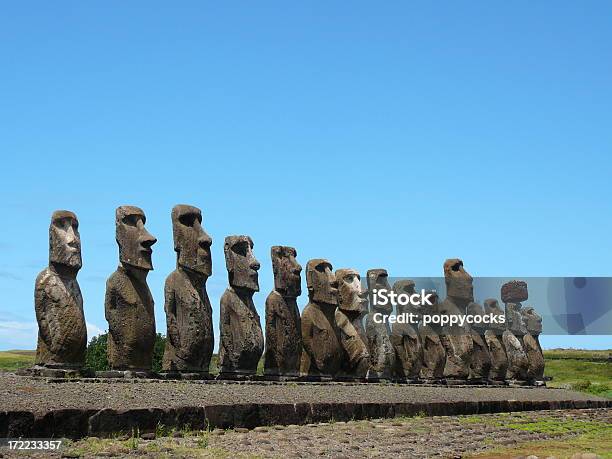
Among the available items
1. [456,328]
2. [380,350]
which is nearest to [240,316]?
[380,350]

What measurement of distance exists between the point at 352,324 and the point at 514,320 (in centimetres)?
963

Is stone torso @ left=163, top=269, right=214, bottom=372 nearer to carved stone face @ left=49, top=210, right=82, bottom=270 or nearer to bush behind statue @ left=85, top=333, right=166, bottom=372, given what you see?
carved stone face @ left=49, top=210, right=82, bottom=270

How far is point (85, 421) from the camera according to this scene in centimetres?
1021

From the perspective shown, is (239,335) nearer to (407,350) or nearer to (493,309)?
(407,350)

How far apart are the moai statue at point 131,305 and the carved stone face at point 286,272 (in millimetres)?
4616

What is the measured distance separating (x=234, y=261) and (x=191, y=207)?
166 cm

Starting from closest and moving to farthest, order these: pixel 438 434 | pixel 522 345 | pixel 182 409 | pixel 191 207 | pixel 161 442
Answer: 1. pixel 161 442
2. pixel 182 409
3. pixel 438 434
4. pixel 191 207
5. pixel 522 345

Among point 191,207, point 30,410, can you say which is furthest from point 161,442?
point 191,207

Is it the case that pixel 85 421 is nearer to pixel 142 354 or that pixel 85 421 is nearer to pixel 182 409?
pixel 182 409

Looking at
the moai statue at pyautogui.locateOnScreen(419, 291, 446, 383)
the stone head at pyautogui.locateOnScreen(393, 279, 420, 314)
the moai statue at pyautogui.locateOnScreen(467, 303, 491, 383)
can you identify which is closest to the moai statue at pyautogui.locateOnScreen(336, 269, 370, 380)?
the stone head at pyautogui.locateOnScreen(393, 279, 420, 314)

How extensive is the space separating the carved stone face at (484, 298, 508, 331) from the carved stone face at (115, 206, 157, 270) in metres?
16.3

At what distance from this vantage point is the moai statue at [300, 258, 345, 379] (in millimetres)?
21094

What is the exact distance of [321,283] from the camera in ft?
71.1

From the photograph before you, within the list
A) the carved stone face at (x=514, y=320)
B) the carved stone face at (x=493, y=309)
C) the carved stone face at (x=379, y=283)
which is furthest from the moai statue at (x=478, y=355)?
the carved stone face at (x=379, y=283)
